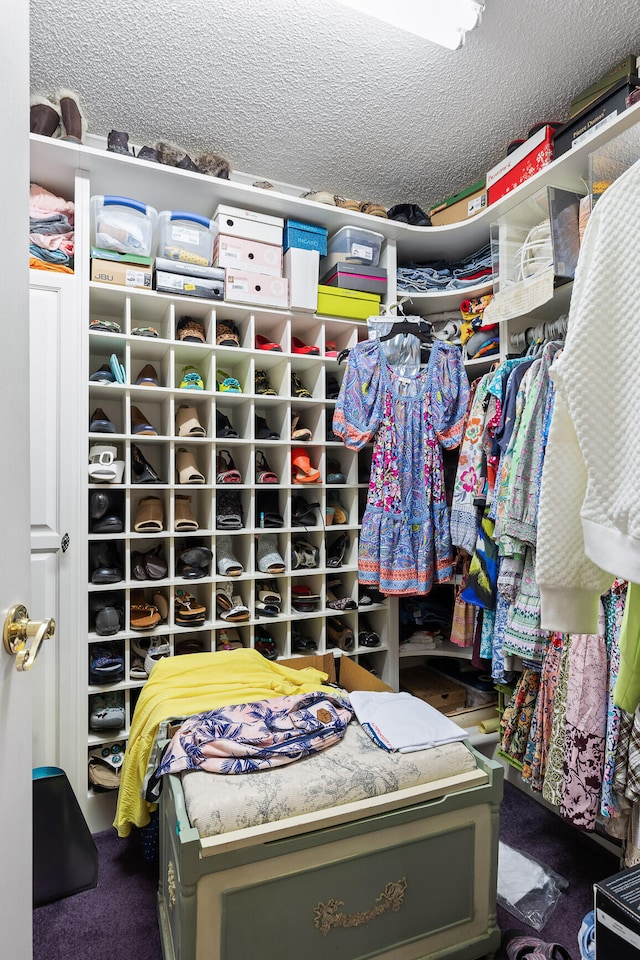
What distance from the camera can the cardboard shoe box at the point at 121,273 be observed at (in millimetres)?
2016

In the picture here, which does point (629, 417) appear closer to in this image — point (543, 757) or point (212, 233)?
point (543, 757)

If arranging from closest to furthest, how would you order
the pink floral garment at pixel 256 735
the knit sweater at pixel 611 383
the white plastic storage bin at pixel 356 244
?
the knit sweater at pixel 611 383 → the pink floral garment at pixel 256 735 → the white plastic storage bin at pixel 356 244

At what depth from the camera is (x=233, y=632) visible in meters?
2.44

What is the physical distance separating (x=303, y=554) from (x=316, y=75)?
71.1 inches

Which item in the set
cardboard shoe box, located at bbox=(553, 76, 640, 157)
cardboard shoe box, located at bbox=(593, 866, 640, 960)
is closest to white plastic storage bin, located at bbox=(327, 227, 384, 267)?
cardboard shoe box, located at bbox=(553, 76, 640, 157)

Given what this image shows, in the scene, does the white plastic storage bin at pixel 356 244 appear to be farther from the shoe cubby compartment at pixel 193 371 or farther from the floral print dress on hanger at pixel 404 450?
the shoe cubby compartment at pixel 193 371

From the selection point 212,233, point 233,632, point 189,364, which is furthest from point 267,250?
point 233,632

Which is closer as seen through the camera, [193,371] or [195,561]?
[195,561]

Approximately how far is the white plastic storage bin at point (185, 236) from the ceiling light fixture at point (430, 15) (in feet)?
2.97

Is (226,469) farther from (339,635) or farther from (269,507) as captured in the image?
(339,635)

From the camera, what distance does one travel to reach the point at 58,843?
1.79 m

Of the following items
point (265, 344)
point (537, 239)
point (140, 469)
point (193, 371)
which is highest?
point (537, 239)

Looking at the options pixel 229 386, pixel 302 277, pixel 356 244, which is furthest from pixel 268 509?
pixel 356 244

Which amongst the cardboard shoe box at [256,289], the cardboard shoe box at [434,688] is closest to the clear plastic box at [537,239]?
the cardboard shoe box at [256,289]
